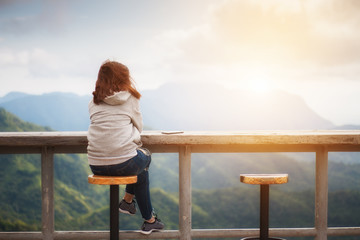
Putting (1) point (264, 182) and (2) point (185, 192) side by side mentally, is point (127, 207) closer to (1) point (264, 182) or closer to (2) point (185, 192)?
(2) point (185, 192)

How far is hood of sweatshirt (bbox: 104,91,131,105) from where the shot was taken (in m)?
2.80

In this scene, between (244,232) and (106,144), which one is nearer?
(106,144)

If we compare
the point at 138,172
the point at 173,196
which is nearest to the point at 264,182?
the point at 138,172

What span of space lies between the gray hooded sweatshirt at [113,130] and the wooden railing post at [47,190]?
2.46 feet

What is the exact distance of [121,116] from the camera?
2.84m

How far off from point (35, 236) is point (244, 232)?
1825 millimetres

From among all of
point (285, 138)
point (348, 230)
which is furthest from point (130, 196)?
point (348, 230)

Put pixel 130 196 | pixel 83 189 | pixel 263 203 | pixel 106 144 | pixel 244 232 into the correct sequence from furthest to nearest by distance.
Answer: pixel 83 189
pixel 244 232
pixel 130 196
pixel 263 203
pixel 106 144

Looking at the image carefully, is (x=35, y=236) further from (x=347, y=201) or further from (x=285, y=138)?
(x=347, y=201)

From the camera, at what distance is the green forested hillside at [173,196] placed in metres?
40.4

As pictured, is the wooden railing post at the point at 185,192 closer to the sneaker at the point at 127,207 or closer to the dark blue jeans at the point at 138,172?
the dark blue jeans at the point at 138,172

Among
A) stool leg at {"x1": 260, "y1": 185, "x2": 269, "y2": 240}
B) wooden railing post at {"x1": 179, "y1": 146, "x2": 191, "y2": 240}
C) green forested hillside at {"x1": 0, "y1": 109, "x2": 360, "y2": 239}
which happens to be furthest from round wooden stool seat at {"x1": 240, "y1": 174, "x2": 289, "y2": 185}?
green forested hillside at {"x1": 0, "y1": 109, "x2": 360, "y2": 239}

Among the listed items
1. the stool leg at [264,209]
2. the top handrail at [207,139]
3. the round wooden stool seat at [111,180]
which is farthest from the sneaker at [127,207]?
the stool leg at [264,209]

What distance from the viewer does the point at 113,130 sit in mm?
2807
